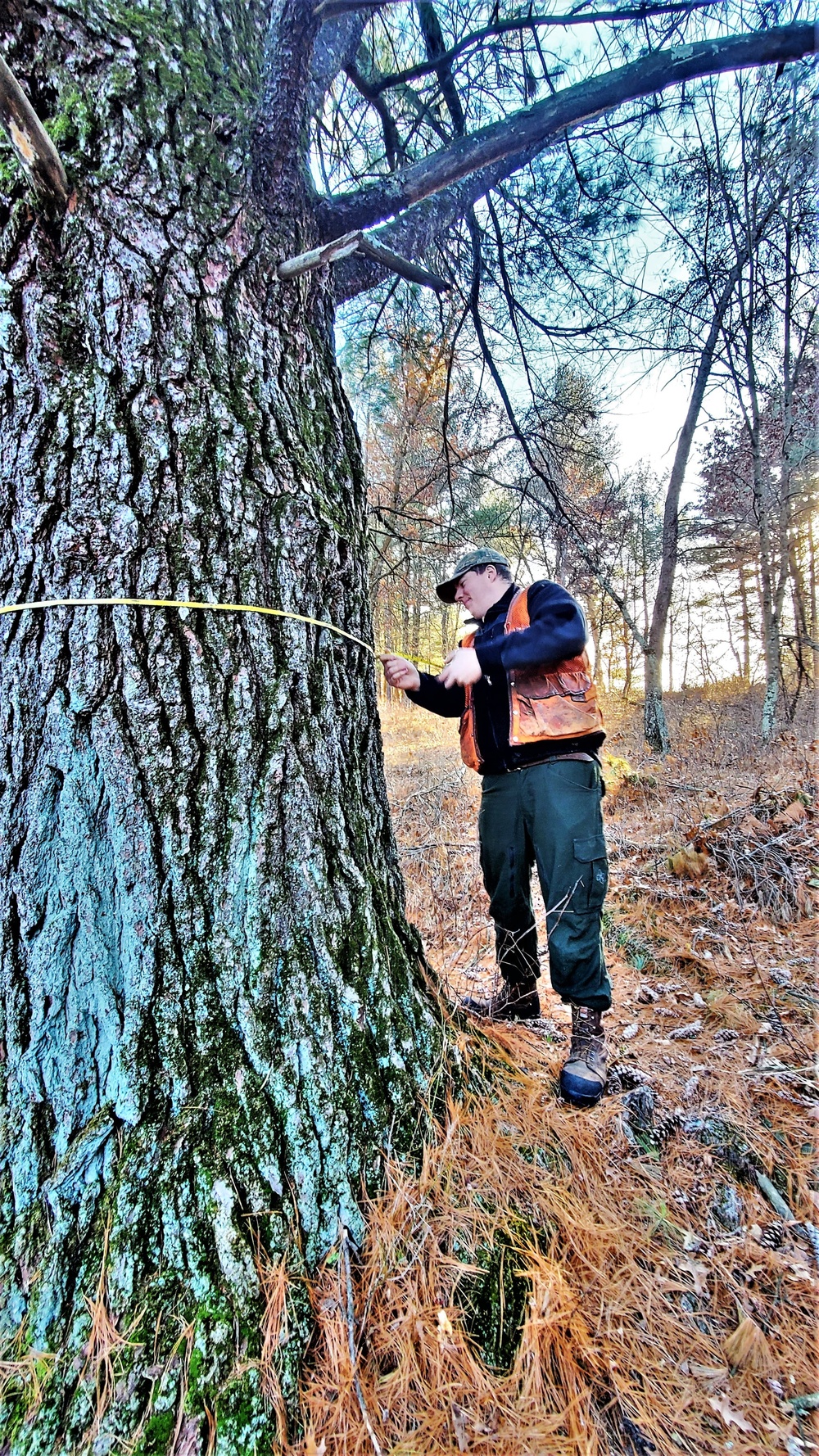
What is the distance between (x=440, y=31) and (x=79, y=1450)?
4.59 m

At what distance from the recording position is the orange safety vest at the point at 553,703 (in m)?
2.02

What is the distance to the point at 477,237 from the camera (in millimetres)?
2801

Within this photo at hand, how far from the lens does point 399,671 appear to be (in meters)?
2.13

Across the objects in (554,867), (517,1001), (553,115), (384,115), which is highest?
(384,115)

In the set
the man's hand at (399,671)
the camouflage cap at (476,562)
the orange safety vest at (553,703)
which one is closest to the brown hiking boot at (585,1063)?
→ the orange safety vest at (553,703)

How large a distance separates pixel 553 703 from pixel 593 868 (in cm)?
59

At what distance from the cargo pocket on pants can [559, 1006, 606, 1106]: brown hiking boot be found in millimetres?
345

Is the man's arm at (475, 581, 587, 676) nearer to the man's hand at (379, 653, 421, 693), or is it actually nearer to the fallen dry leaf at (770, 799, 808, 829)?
the man's hand at (379, 653, 421, 693)

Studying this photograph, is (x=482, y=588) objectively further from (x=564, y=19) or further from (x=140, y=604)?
(x=564, y=19)

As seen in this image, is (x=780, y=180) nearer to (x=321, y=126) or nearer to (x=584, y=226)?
(x=584, y=226)

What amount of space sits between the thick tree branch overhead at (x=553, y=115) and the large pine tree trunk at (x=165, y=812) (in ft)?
1.54

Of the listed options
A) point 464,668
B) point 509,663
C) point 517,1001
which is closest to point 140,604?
point 464,668

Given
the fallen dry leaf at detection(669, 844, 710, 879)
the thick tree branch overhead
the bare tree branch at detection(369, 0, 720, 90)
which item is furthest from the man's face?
the fallen dry leaf at detection(669, 844, 710, 879)

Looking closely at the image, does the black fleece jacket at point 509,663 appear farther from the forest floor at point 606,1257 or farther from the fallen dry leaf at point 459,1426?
the fallen dry leaf at point 459,1426
